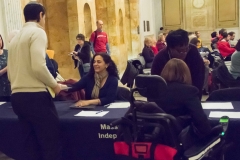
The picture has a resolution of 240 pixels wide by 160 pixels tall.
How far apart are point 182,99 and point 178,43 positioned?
0.97m

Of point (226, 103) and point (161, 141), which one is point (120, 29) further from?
point (161, 141)

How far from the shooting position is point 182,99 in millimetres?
2719

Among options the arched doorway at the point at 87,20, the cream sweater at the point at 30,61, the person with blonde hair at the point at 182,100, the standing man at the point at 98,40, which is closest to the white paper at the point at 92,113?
the cream sweater at the point at 30,61

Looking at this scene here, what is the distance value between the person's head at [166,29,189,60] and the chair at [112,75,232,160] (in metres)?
1.10

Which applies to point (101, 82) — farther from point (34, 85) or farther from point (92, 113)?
point (34, 85)

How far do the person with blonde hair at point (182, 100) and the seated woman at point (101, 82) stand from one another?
1167 mm

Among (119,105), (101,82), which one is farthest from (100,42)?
(119,105)

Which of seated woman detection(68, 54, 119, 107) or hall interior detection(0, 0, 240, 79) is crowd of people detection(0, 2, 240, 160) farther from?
hall interior detection(0, 0, 240, 79)

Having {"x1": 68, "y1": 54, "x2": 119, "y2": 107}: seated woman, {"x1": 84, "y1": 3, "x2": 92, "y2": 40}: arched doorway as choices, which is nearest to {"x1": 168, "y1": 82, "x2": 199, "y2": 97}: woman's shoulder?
{"x1": 68, "y1": 54, "x2": 119, "y2": 107}: seated woman

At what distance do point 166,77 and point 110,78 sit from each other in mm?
1250

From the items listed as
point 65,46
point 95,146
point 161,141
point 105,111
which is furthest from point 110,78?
point 65,46

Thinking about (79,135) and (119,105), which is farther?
(119,105)

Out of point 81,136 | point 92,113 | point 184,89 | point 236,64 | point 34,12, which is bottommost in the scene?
point 81,136

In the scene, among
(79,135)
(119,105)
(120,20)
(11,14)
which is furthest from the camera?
(120,20)
